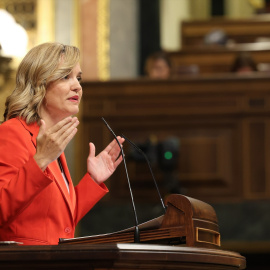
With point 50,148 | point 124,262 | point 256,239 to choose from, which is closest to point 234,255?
point 124,262

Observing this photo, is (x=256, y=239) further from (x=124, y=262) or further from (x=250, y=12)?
(x=250, y=12)

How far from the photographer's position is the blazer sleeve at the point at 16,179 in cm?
171

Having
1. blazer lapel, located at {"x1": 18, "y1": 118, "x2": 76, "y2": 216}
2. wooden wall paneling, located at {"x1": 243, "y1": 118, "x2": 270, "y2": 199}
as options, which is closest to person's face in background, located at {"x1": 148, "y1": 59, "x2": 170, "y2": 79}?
wooden wall paneling, located at {"x1": 243, "y1": 118, "x2": 270, "y2": 199}

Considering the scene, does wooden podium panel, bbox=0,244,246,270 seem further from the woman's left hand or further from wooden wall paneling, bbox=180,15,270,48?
wooden wall paneling, bbox=180,15,270,48

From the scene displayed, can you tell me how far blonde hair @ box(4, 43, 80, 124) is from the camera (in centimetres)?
198

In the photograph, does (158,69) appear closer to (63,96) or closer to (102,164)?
(102,164)

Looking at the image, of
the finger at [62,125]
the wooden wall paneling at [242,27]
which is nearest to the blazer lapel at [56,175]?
the finger at [62,125]

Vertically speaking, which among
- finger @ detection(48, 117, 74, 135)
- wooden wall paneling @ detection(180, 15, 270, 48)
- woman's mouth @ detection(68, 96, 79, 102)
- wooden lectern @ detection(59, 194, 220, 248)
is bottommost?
wooden lectern @ detection(59, 194, 220, 248)

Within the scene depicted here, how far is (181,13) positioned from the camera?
9.63 meters

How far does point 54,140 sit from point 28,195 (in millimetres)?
140

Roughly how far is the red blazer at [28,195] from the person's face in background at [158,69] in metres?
4.13

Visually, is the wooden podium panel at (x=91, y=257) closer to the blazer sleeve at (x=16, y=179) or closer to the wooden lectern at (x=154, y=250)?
the wooden lectern at (x=154, y=250)

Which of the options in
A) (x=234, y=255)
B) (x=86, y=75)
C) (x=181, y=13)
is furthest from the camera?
(x=181, y=13)

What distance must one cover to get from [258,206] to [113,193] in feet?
3.39
